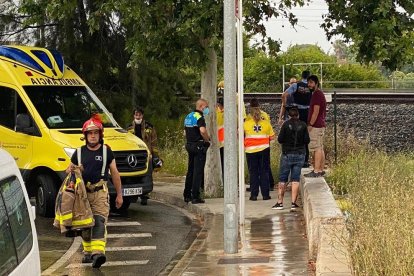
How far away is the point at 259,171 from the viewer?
1778 cm

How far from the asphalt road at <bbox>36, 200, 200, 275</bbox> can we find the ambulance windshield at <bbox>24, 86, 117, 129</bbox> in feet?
5.73

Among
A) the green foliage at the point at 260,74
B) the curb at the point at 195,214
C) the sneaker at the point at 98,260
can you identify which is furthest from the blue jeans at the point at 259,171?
the green foliage at the point at 260,74

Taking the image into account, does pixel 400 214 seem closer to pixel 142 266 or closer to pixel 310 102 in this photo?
pixel 142 266

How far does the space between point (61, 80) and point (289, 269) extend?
824 cm

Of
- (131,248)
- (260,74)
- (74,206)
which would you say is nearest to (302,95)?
(131,248)

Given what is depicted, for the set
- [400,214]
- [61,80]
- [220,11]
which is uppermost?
[220,11]

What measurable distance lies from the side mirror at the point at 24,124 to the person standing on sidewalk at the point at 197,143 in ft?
8.84

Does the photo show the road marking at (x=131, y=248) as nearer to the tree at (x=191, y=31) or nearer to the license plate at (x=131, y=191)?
the license plate at (x=131, y=191)

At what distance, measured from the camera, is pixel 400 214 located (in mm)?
10023

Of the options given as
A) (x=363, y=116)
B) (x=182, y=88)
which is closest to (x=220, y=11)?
(x=182, y=88)

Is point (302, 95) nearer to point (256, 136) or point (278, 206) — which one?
point (256, 136)

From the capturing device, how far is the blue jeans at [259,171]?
17.7 metres

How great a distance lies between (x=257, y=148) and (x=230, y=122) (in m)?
5.44

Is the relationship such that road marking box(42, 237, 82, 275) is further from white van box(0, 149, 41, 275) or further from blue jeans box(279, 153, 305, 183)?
white van box(0, 149, 41, 275)
